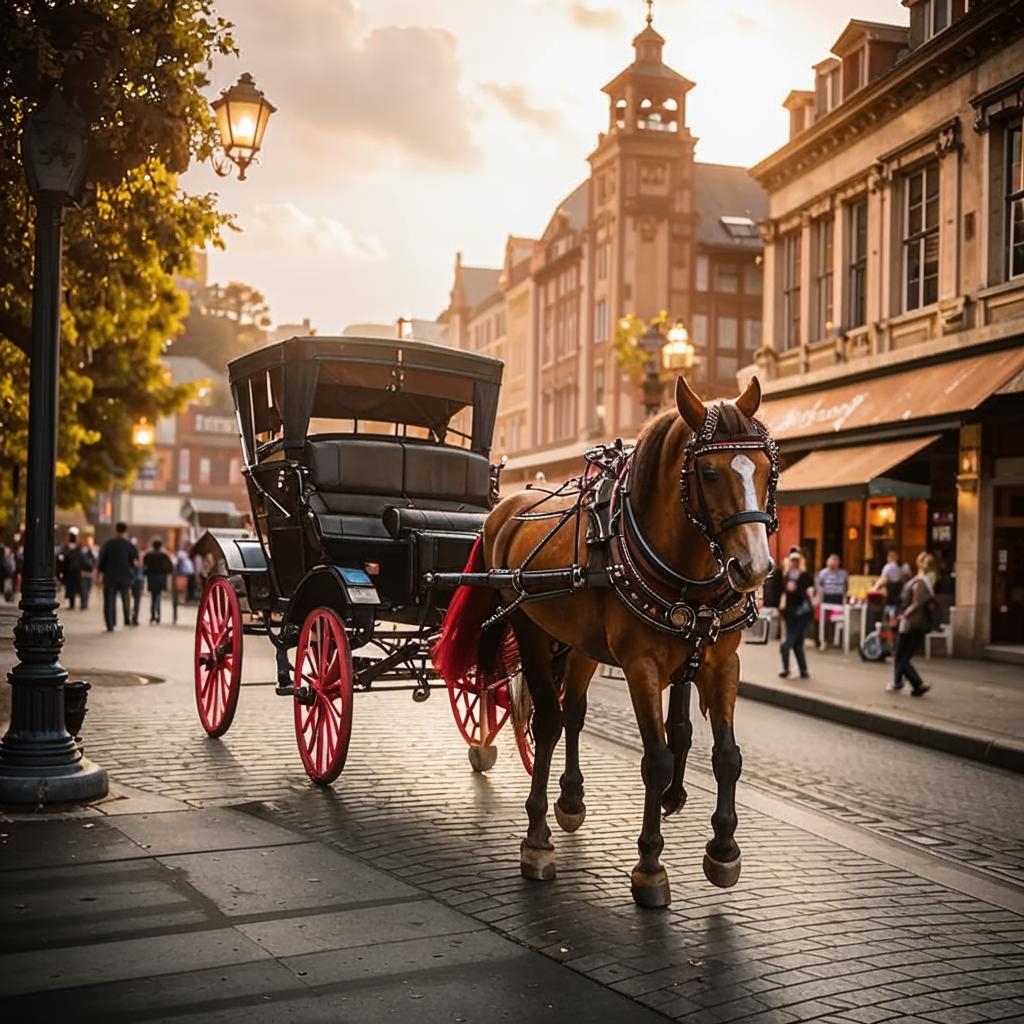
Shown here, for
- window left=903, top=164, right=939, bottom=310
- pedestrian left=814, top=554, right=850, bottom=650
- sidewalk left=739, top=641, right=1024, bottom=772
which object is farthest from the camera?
window left=903, top=164, right=939, bottom=310

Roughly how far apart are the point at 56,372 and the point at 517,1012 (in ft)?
14.9

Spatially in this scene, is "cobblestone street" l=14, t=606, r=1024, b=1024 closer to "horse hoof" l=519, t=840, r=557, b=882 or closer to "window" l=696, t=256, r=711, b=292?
"horse hoof" l=519, t=840, r=557, b=882

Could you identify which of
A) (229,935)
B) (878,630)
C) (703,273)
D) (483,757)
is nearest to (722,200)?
(703,273)

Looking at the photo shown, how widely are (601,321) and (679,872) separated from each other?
49.6 metres

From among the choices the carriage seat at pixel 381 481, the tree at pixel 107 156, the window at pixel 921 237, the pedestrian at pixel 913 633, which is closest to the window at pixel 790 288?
the window at pixel 921 237

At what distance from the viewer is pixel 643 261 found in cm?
5272

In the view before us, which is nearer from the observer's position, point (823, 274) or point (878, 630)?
point (878, 630)

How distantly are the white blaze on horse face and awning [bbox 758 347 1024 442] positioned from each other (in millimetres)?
15001

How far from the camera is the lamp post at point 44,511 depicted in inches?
275

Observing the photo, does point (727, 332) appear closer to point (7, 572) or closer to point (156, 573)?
point (7, 572)

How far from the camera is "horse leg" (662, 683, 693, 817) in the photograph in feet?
19.5

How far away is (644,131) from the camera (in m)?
52.5

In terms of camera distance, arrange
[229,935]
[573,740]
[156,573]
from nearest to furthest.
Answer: [229,935] < [573,740] < [156,573]

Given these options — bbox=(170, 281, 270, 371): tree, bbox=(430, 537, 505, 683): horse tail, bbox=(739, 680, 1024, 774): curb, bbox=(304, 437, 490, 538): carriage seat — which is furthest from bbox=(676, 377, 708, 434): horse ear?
bbox=(170, 281, 270, 371): tree
